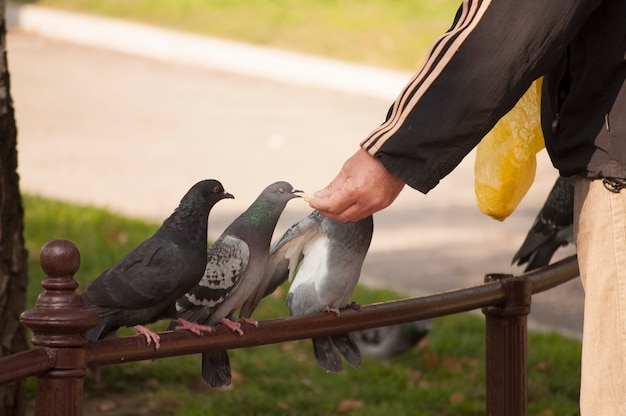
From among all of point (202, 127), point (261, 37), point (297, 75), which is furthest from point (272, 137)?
point (261, 37)

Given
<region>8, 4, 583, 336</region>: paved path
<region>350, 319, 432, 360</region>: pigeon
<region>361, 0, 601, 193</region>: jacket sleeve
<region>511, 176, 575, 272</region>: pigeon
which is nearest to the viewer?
<region>361, 0, 601, 193</region>: jacket sleeve

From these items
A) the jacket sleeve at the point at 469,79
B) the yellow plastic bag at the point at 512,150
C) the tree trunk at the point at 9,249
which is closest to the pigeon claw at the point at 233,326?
the jacket sleeve at the point at 469,79

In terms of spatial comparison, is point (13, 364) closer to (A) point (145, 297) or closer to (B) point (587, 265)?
(A) point (145, 297)

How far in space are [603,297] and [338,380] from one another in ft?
9.54

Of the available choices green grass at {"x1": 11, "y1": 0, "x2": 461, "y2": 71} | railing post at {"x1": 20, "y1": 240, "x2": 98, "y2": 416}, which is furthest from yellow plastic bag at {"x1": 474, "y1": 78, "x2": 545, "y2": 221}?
green grass at {"x1": 11, "y1": 0, "x2": 461, "y2": 71}

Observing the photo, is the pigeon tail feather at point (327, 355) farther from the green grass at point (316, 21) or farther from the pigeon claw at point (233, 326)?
the green grass at point (316, 21)

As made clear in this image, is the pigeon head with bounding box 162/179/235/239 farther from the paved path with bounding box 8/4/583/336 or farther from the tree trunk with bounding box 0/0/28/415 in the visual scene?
the paved path with bounding box 8/4/583/336

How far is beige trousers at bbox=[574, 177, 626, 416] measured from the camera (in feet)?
7.42

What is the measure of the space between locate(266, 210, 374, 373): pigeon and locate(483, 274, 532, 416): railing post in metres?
0.47

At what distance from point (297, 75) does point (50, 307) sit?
460 inches

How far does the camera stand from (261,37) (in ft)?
49.1

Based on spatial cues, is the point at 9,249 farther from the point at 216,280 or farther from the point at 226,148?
the point at 226,148

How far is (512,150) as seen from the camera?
2770mm

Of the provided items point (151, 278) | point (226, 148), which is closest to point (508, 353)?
point (151, 278)
